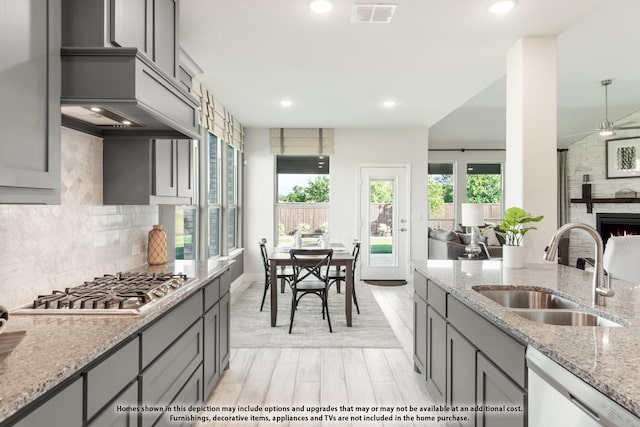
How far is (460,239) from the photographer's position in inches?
260

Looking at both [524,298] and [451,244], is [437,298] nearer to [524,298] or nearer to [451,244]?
[524,298]

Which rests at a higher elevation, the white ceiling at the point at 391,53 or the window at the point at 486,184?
the white ceiling at the point at 391,53

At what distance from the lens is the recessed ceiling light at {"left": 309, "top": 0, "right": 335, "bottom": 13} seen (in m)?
2.49

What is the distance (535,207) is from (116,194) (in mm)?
3046

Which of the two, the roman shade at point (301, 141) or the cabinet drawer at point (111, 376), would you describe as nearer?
the cabinet drawer at point (111, 376)

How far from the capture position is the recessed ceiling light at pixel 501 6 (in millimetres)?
2482

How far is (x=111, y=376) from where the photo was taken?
4.13 feet

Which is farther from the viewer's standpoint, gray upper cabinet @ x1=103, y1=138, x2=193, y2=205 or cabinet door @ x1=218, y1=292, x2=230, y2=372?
cabinet door @ x1=218, y1=292, x2=230, y2=372

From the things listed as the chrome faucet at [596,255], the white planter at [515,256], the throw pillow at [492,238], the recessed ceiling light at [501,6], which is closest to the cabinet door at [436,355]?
the white planter at [515,256]

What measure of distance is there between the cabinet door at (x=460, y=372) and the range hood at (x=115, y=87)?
5.92 feet

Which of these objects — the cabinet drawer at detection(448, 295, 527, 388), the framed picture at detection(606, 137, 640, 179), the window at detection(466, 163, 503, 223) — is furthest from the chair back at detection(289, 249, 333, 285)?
the framed picture at detection(606, 137, 640, 179)

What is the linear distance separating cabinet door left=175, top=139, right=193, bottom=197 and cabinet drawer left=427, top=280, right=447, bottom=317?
72.7 inches

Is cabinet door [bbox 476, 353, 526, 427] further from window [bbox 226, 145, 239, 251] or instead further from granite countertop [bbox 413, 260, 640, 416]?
window [bbox 226, 145, 239, 251]

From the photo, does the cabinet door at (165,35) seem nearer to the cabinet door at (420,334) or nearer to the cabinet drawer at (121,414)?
the cabinet drawer at (121,414)
